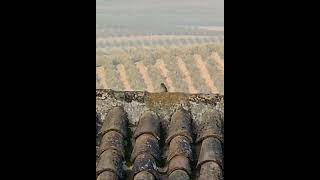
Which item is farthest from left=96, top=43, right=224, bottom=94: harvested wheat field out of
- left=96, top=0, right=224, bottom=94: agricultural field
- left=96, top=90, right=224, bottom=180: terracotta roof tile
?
left=96, top=90, right=224, bottom=180: terracotta roof tile

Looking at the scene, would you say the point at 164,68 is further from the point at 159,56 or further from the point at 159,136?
the point at 159,136

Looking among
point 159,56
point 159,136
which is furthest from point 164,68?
point 159,136

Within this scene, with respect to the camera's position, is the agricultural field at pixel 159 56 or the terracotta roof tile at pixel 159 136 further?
the agricultural field at pixel 159 56

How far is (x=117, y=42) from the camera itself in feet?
20.2

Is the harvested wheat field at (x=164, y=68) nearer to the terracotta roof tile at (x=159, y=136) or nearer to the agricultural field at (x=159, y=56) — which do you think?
the agricultural field at (x=159, y=56)

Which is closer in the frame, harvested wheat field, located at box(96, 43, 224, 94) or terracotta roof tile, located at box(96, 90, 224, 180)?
terracotta roof tile, located at box(96, 90, 224, 180)

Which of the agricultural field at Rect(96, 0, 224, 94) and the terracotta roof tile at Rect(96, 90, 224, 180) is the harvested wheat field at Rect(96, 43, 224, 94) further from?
the terracotta roof tile at Rect(96, 90, 224, 180)

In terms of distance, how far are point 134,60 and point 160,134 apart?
4.83 meters

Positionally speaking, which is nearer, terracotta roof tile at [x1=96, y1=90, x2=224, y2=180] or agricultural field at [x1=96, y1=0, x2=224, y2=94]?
terracotta roof tile at [x1=96, y1=90, x2=224, y2=180]

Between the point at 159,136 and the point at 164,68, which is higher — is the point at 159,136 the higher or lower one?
the lower one

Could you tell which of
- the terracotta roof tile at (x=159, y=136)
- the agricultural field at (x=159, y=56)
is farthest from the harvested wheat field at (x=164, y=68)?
the terracotta roof tile at (x=159, y=136)
